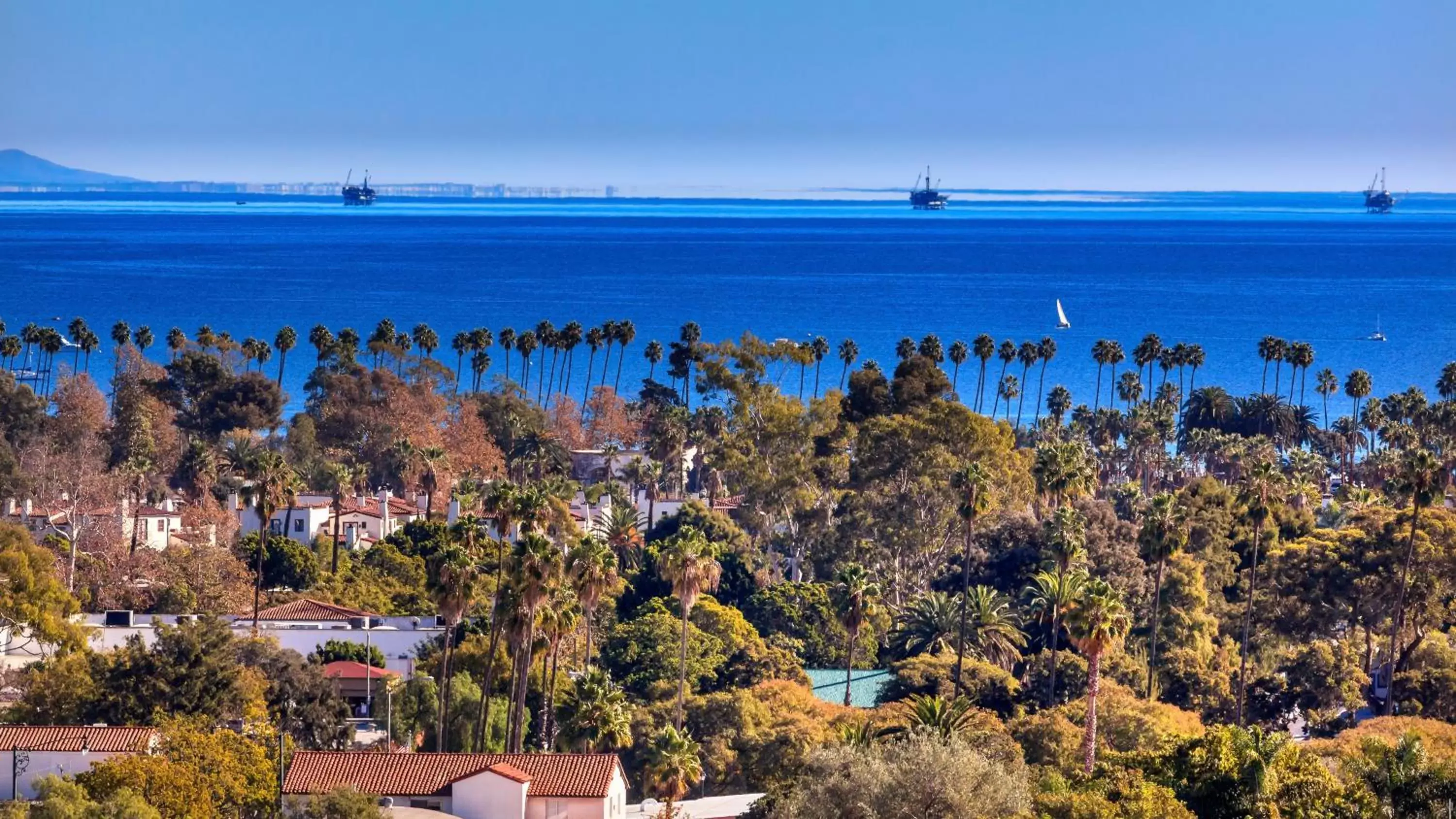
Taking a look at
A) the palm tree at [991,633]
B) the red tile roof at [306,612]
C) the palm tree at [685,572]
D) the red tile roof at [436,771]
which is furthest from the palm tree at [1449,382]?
the red tile roof at [436,771]

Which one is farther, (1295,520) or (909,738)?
(1295,520)

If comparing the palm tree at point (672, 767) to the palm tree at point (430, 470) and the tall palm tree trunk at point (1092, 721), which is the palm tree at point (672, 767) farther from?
the palm tree at point (430, 470)

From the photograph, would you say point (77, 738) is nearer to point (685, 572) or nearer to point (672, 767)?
point (672, 767)

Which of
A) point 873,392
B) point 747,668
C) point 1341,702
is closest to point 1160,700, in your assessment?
point 1341,702

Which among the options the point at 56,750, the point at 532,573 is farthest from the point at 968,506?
the point at 56,750

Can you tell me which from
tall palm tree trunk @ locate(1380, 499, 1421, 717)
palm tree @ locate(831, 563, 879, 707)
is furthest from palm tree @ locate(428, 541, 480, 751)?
tall palm tree trunk @ locate(1380, 499, 1421, 717)

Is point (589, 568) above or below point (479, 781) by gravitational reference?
above

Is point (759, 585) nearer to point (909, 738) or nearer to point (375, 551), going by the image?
point (375, 551)
